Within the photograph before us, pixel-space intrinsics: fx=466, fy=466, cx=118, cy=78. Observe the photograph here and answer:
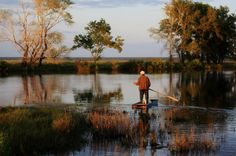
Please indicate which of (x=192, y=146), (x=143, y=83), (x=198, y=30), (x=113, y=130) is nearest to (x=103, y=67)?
(x=198, y=30)

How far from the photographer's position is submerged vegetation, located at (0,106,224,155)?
14664mm

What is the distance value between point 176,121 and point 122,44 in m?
70.4

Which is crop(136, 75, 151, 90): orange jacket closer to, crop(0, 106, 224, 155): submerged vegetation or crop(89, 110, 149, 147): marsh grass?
crop(0, 106, 224, 155): submerged vegetation

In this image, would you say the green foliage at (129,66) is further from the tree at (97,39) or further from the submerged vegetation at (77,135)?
the submerged vegetation at (77,135)

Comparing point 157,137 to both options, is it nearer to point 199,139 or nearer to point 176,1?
point 199,139

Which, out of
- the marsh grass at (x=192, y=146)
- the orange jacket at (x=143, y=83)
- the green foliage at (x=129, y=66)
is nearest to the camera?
the marsh grass at (x=192, y=146)

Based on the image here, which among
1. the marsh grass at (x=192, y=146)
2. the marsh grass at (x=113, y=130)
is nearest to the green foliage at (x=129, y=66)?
the marsh grass at (x=113, y=130)

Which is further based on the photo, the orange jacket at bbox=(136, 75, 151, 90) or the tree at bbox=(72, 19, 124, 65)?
the tree at bbox=(72, 19, 124, 65)

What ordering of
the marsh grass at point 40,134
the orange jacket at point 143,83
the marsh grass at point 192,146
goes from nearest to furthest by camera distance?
the marsh grass at point 40,134, the marsh grass at point 192,146, the orange jacket at point 143,83

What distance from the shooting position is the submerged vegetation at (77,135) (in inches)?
577

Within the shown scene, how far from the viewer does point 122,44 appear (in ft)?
301

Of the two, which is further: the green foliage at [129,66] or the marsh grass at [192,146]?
the green foliage at [129,66]

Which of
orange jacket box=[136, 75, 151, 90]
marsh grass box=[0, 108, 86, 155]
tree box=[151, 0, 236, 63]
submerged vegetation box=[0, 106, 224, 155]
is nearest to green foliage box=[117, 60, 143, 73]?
tree box=[151, 0, 236, 63]

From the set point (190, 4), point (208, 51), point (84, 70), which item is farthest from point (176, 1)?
point (84, 70)
